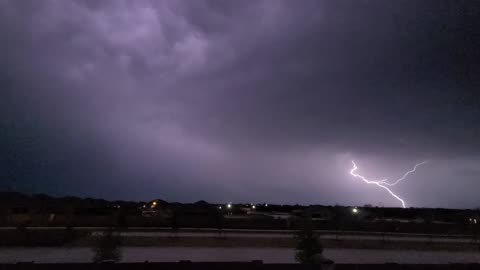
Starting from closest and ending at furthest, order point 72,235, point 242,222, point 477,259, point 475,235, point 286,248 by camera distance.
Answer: point 477,259 → point 286,248 → point 72,235 → point 475,235 → point 242,222

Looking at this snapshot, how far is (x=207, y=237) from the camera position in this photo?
130 feet

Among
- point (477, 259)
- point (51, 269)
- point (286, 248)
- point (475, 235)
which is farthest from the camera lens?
point (475, 235)

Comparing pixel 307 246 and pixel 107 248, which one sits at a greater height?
pixel 307 246

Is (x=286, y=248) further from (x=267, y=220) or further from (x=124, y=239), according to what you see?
(x=267, y=220)

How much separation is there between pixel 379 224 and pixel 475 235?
41.4 ft

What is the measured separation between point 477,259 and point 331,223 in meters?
25.8

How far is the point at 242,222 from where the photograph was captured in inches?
2201

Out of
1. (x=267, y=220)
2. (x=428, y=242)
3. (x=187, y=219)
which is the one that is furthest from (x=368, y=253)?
(x=187, y=219)

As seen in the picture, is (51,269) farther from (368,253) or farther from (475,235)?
(475,235)

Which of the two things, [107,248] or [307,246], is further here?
[107,248]

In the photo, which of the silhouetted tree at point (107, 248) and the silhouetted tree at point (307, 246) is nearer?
the silhouetted tree at point (307, 246)

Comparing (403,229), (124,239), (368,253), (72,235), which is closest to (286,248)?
(368,253)

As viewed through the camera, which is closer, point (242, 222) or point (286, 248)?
point (286, 248)

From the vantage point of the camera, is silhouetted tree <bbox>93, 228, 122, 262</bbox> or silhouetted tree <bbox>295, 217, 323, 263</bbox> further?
silhouetted tree <bbox>93, 228, 122, 262</bbox>
